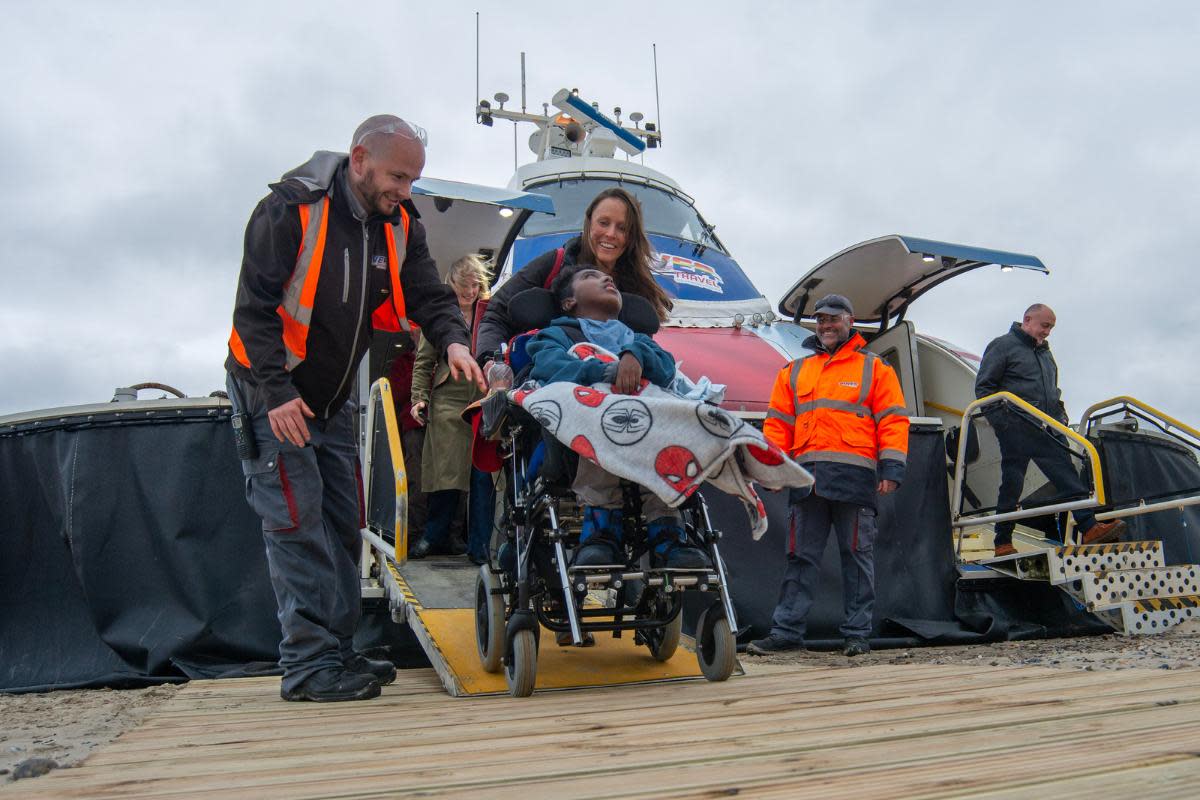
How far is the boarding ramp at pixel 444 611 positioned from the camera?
292 centimetres

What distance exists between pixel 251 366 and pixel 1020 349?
4739 mm

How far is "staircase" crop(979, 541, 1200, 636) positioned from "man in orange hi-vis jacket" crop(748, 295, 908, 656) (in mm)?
1122

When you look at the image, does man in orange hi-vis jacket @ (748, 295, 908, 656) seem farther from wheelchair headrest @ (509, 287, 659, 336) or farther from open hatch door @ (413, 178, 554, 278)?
open hatch door @ (413, 178, 554, 278)

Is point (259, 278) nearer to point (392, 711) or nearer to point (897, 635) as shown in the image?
point (392, 711)

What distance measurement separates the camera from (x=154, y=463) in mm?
→ 4145

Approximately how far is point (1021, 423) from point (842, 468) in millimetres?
1551

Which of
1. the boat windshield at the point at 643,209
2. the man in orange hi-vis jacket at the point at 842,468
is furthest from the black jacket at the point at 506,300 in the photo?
the boat windshield at the point at 643,209

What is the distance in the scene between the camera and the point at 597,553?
8.95ft

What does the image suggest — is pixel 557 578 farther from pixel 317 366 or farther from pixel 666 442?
pixel 317 366

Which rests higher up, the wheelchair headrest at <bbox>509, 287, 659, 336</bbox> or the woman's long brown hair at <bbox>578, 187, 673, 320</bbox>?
the woman's long brown hair at <bbox>578, 187, 673, 320</bbox>

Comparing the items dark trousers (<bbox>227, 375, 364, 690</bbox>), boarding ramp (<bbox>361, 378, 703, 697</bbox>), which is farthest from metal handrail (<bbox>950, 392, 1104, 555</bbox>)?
dark trousers (<bbox>227, 375, 364, 690</bbox>)

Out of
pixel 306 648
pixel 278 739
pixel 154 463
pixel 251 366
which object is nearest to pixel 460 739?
pixel 278 739

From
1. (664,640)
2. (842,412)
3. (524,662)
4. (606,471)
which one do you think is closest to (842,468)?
(842,412)

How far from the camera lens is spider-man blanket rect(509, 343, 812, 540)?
2.61 meters
